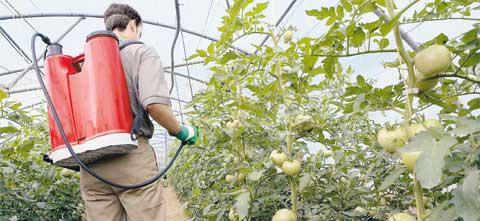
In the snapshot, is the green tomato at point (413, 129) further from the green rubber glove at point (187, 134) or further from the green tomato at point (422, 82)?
the green rubber glove at point (187, 134)

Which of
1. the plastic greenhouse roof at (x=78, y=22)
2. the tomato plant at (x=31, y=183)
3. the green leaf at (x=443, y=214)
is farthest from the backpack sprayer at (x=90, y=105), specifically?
the plastic greenhouse roof at (x=78, y=22)

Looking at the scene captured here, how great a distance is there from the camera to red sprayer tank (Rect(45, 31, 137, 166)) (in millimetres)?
1151

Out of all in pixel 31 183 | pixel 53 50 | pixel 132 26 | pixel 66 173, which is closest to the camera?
pixel 53 50

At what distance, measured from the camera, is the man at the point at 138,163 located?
51.1 inches

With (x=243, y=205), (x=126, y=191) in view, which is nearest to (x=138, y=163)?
(x=126, y=191)

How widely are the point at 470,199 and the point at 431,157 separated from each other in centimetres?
9

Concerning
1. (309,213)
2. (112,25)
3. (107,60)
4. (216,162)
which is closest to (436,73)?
(309,213)

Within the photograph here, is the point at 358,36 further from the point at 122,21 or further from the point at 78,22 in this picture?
the point at 78,22

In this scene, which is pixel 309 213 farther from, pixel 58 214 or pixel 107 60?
pixel 58 214

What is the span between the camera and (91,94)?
1.17 meters

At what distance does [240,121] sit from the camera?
5.52 feet

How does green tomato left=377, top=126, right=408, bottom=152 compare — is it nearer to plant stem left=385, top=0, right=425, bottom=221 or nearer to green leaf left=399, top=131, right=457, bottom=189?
plant stem left=385, top=0, right=425, bottom=221

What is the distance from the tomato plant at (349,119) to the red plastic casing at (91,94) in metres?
0.33

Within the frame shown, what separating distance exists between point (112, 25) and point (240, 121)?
0.75m
